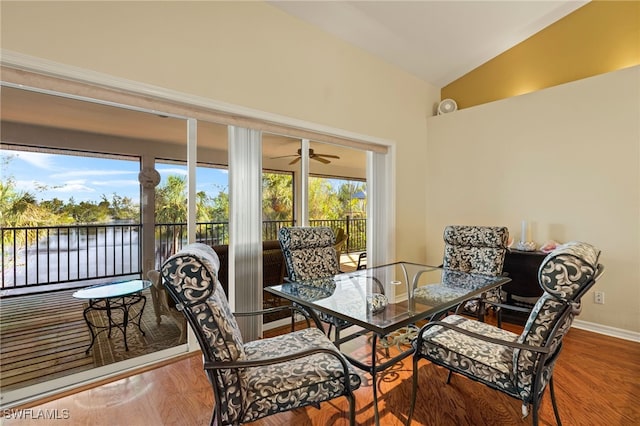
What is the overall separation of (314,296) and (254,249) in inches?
44.0

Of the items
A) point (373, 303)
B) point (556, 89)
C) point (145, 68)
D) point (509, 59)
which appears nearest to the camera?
point (373, 303)

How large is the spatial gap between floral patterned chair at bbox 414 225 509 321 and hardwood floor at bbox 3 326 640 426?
769mm

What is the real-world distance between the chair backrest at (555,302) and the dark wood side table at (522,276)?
213cm

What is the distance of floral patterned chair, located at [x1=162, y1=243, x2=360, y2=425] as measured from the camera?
3.92 ft

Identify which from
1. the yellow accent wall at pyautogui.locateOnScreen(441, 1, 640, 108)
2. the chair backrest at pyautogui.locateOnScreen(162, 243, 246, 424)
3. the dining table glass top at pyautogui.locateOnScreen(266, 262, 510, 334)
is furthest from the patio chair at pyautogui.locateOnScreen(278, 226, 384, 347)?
the yellow accent wall at pyautogui.locateOnScreen(441, 1, 640, 108)

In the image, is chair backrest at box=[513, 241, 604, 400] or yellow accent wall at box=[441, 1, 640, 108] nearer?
chair backrest at box=[513, 241, 604, 400]

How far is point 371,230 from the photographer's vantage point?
14.0 ft

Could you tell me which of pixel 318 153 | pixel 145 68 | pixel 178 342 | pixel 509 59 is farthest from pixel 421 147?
pixel 178 342

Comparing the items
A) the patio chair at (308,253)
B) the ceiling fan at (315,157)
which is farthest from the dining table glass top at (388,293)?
the ceiling fan at (315,157)

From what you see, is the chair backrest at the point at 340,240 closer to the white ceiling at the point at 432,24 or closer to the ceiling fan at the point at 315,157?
the ceiling fan at the point at 315,157

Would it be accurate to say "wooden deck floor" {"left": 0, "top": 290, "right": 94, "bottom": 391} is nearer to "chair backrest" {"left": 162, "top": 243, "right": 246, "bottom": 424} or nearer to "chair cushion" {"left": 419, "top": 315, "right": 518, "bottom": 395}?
"chair backrest" {"left": 162, "top": 243, "right": 246, "bottom": 424}

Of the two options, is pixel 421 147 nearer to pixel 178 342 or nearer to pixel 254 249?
pixel 254 249

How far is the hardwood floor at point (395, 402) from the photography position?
1.90 meters

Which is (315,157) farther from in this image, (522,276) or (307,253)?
(522,276)
